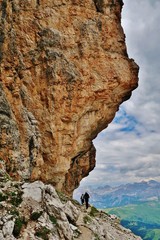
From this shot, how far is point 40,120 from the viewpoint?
4516cm

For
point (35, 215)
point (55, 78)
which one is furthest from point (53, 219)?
point (55, 78)

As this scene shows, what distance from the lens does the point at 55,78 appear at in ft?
149

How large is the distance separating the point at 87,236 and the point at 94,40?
33.1 meters

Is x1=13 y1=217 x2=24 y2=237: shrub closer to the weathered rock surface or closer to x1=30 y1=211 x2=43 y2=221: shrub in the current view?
the weathered rock surface

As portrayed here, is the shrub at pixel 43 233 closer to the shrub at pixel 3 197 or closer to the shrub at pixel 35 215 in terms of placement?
the shrub at pixel 35 215

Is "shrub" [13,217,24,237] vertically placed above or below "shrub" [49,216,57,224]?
below

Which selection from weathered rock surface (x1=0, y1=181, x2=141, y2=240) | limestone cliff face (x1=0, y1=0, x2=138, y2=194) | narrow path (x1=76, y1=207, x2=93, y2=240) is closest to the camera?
weathered rock surface (x1=0, y1=181, x2=141, y2=240)

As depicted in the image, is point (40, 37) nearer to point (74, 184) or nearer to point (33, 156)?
point (33, 156)

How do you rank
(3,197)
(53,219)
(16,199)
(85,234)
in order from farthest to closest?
(85,234), (53,219), (16,199), (3,197)

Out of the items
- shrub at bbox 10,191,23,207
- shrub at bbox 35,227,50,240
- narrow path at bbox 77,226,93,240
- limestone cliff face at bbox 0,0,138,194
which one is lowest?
shrub at bbox 35,227,50,240

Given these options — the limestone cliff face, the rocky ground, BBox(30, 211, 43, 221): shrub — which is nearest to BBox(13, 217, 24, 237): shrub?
the rocky ground

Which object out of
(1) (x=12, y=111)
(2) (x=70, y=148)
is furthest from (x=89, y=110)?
(1) (x=12, y=111)

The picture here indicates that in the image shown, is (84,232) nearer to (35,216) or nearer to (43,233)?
(35,216)

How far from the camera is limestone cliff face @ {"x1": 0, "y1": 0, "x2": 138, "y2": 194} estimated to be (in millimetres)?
41469
